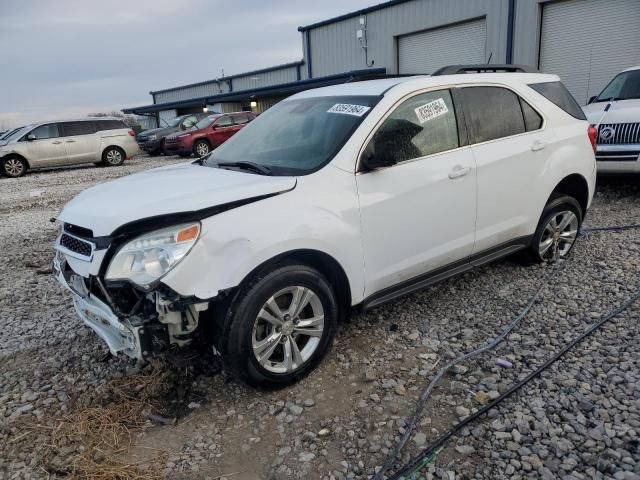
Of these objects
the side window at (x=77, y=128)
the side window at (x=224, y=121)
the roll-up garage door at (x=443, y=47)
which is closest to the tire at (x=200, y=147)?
the side window at (x=224, y=121)

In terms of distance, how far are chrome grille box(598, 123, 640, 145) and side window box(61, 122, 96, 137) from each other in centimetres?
1519

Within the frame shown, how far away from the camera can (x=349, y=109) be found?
3.36 m

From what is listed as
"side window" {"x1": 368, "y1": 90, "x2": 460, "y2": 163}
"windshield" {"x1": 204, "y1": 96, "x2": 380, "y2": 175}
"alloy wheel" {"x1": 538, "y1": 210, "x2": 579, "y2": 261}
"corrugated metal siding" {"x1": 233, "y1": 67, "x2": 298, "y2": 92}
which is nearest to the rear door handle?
"alloy wheel" {"x1": 538, "y1": 210, "x2": 579, "y2": 261}

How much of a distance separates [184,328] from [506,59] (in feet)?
48.5

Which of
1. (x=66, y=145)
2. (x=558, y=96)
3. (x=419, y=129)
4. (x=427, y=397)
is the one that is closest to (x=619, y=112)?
(x=558, y=96)

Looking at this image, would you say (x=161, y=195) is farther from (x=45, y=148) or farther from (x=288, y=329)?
(x=45, y=148)

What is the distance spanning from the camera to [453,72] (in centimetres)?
387

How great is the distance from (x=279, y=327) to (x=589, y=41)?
44.8 ft

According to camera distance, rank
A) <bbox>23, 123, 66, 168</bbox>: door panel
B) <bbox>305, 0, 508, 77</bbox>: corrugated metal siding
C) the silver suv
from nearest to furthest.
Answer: <bbox>305, 0, 508, 77</bbox>: corrugated metal siding → the silver suv → <bbox>23, 123, 66, 168</bbox>: door panel

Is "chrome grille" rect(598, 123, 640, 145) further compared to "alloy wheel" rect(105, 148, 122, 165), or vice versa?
"alloy wheel" rect(105, 148, 122, 165)

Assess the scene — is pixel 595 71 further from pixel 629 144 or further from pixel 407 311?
pixel 407 311

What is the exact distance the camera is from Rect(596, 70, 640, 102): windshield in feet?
25.1

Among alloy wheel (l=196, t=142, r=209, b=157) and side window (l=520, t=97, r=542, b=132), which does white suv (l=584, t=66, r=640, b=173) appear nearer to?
side window (l=520, t=97, r=542, b=132)

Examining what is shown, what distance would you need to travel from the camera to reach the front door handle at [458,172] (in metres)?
3.47
